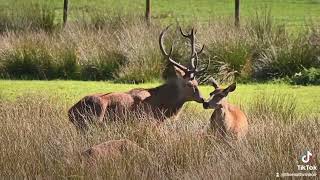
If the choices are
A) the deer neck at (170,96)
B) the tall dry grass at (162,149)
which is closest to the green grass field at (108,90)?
the deer neck at (170,96)

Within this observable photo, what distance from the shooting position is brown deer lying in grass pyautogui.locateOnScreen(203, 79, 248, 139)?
1027 centimetres

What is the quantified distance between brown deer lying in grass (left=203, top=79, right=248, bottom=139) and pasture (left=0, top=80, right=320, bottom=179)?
0.19m

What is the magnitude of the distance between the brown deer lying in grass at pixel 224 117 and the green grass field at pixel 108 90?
252 centimetres

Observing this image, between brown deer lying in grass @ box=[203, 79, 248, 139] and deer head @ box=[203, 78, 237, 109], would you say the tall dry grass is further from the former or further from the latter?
deer head @ box=[203, 78, 237, 109]

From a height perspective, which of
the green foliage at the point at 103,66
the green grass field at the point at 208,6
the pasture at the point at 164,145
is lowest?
the green grass field at the point at 208,6

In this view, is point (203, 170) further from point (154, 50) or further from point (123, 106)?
point (154, 50)

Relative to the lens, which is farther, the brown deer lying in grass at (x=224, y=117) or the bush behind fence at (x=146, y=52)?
the bush behind fence at (x=146, y=52)

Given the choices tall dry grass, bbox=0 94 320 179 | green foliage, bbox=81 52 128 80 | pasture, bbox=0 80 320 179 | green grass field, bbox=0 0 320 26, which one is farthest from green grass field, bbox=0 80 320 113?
green grass field, bbox=0 0 320 26

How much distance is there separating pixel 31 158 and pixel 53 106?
287 centimetres

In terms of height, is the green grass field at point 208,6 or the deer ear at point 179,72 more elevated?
the deer ear at point 179,72

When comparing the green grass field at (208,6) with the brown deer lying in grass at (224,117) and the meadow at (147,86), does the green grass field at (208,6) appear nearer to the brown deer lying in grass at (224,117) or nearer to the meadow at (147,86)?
the meadow at (147,86)

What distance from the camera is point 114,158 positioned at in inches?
358

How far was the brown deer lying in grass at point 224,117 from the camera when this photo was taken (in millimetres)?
10266

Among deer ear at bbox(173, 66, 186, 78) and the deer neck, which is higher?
deer ear at bbox(173, 66, 186, 78)
